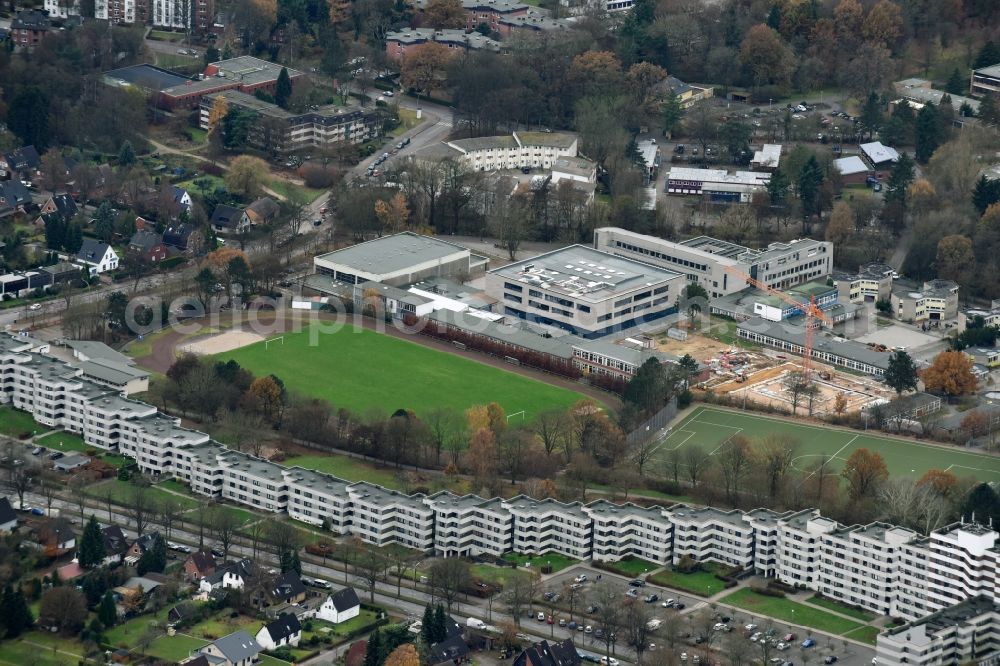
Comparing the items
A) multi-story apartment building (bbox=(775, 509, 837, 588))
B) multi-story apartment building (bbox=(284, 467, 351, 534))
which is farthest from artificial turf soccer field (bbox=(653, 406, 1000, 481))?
multi-story apartment building (bbox=(284, 467, 351, 534))

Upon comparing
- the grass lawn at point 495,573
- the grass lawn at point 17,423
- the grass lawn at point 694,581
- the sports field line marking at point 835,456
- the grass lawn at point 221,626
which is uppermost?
the sports field line marking at point 835,456

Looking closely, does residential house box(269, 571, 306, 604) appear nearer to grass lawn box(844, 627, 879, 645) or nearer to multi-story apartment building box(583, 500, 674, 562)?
multi-story apartment building box(583, 500, 674, 562)

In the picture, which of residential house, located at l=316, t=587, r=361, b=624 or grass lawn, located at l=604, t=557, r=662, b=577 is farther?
grass lawn, located at l=604, t=557, r=662, b=577

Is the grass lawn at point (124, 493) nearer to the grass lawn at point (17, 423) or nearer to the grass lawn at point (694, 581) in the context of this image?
the grass lawn at point (17, 423)

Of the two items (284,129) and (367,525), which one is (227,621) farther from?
(284,129)

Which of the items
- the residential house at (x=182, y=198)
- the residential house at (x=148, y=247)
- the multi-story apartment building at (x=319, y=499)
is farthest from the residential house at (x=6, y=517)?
the residential house at (x=182, y=198)

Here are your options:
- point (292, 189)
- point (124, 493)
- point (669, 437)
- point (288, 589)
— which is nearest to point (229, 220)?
point (292, 189)
